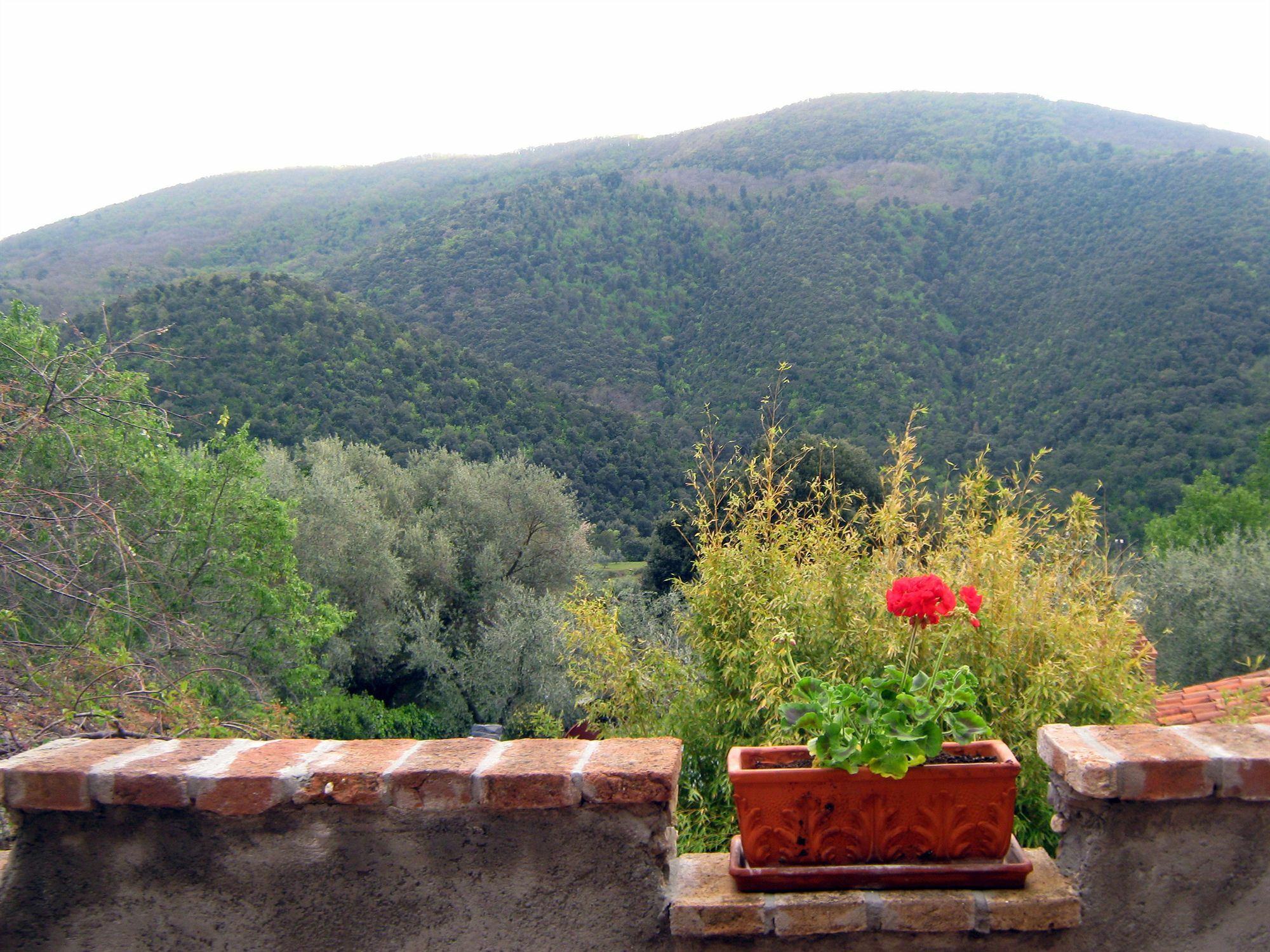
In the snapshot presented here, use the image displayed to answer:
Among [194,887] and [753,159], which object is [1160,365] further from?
[753,159]

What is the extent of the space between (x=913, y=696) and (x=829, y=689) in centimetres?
16

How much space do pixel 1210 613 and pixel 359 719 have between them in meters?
11.0

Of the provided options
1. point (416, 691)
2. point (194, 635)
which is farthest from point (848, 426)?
point (194, 635)

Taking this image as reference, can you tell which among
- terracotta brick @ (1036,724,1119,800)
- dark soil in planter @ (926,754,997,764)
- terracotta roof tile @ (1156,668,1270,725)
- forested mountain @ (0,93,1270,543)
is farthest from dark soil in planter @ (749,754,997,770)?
forested mountain @ (0,93,1270,543)

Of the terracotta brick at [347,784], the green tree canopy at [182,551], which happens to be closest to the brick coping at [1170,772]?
the terracotta brick at [347,784]

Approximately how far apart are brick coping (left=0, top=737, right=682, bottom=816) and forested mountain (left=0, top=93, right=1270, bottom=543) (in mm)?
19393

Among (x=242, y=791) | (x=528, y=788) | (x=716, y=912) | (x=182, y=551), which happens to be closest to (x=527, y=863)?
(x=528, y=788)

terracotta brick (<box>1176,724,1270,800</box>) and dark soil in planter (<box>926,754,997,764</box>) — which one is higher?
terracotta brick (<box>1176,724,1270,800</box>)

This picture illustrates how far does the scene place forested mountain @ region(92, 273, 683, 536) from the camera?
20.9 m

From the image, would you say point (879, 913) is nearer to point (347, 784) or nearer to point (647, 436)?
point (347, 784)

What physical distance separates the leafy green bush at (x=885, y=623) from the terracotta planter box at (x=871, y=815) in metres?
0.57

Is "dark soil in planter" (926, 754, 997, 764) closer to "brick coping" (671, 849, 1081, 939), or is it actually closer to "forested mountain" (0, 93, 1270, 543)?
"brick coping" (671, 849, 1081, 939)

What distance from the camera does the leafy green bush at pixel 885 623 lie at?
2303mm

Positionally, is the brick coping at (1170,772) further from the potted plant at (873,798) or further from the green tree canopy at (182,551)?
the green tree canopy at (182,551)
